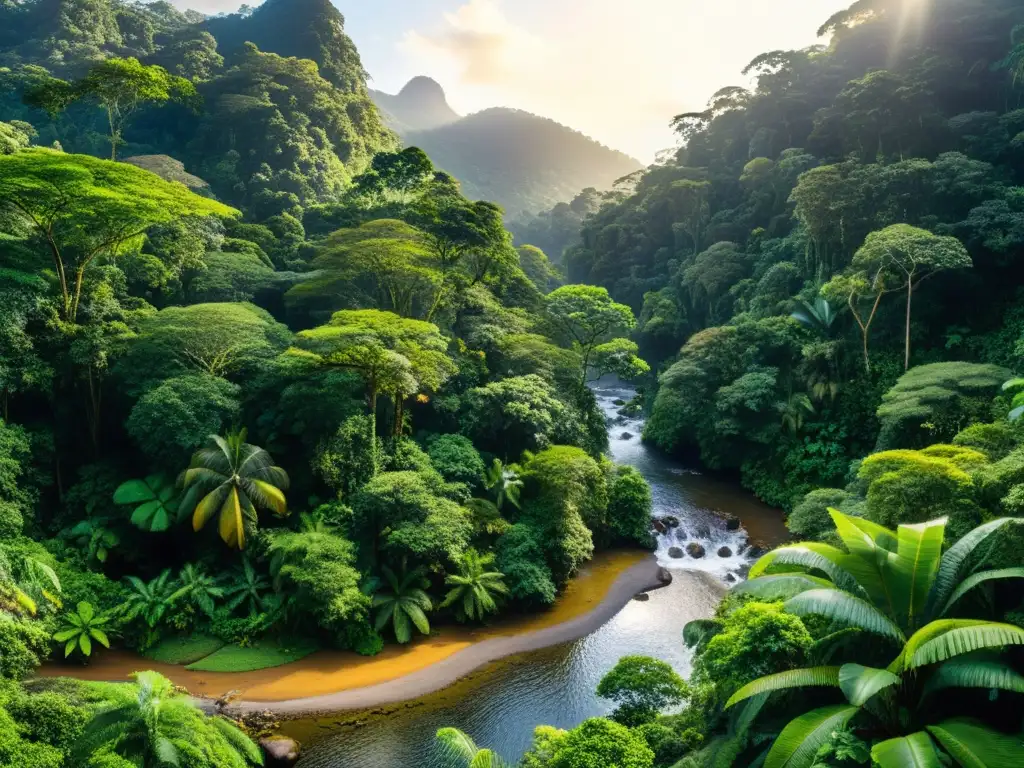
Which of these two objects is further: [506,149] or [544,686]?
[506,149]

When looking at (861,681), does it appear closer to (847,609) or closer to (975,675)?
(847,609)

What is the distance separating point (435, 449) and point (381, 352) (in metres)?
4.43

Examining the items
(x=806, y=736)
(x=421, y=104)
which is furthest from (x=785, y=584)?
(x=421, y=104)

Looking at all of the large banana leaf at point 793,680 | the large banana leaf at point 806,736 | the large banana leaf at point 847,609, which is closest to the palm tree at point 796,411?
the large banana leaf at point 847,609

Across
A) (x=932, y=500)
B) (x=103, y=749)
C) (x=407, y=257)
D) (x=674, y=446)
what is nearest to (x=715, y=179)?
(x=674, y=446)

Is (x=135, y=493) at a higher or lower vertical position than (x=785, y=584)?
lower

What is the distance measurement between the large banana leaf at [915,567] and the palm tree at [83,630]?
15.6 m

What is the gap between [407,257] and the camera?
23.8 m

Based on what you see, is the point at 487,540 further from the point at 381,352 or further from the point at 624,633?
the point at 381,352

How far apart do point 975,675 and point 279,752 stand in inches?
455

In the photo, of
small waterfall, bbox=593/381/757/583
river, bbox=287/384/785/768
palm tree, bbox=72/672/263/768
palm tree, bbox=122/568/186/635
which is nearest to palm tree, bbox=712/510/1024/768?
river, bbox=287/384/785/768

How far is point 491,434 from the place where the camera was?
74.5 ft

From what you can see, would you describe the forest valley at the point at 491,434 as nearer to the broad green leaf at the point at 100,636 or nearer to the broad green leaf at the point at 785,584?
the broad green leaf at the point at 785,584

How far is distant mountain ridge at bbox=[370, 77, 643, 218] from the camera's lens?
439ft
